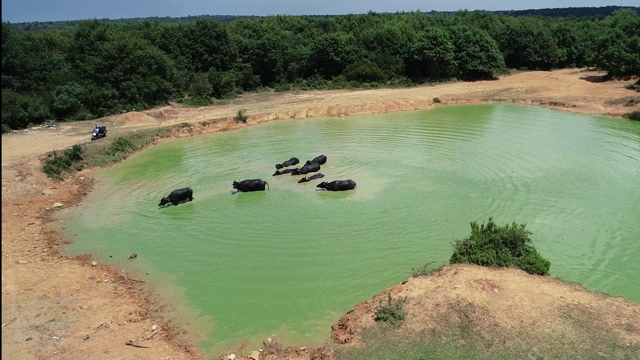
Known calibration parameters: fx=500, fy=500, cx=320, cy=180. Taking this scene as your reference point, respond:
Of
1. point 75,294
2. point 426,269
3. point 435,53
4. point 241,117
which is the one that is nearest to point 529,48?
point 435,53

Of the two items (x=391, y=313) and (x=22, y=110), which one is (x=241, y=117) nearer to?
(x=22, y=110)

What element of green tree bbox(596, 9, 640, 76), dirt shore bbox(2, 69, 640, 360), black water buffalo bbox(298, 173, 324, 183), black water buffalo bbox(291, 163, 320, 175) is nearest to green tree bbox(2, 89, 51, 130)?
dirt shore bbox(2, 69, 640, 360)

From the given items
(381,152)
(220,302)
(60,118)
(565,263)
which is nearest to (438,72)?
(381,152)

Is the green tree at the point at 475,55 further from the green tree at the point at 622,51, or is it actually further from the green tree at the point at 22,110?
the green tree at the point at 22,110

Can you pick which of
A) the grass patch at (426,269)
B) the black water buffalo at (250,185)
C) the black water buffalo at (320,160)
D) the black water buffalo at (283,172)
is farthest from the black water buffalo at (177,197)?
the grass patch at (426,269)

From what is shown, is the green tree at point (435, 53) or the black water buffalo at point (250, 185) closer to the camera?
the black water buffalo at point (250, 185)

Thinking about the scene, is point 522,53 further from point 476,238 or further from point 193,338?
point 193,338

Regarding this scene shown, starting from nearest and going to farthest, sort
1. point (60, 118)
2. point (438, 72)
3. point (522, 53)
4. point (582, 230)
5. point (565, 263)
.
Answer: point (565, 263) → point (582, 230) → point (60, 118) → point (438, 72) → point (522, 53)
